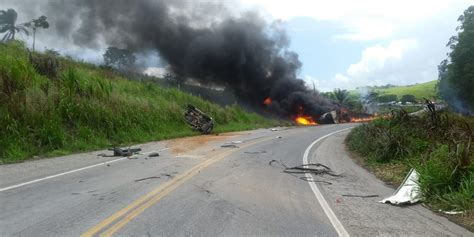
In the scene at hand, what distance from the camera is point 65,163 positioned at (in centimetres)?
1197

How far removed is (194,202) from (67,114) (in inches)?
451

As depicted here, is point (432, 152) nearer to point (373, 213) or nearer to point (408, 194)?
point (408, 194)

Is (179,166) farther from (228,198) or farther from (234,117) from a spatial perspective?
(234,117)

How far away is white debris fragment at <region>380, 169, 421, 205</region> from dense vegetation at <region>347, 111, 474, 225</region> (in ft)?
0.48

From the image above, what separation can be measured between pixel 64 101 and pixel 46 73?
326cm

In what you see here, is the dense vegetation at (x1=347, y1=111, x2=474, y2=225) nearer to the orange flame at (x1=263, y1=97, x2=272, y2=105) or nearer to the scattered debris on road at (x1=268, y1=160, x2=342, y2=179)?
the scattered debris on road at (x1=268, y1=160, x2=342, y2=179)

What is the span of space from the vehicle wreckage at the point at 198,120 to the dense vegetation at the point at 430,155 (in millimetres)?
10697

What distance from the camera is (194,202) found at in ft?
23.6

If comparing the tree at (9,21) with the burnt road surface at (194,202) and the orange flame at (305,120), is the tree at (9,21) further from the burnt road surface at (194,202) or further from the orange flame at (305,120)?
the burnt road surface at (194,202)

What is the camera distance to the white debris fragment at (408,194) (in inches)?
321

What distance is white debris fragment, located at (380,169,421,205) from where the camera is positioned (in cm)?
815

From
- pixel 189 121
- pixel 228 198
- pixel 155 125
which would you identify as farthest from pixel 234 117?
pixel 228 198

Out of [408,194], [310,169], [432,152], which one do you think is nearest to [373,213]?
[408,194]

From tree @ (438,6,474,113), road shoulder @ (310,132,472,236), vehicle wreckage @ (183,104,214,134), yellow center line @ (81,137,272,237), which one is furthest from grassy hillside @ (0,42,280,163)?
tree @ (438,6,474,113)
